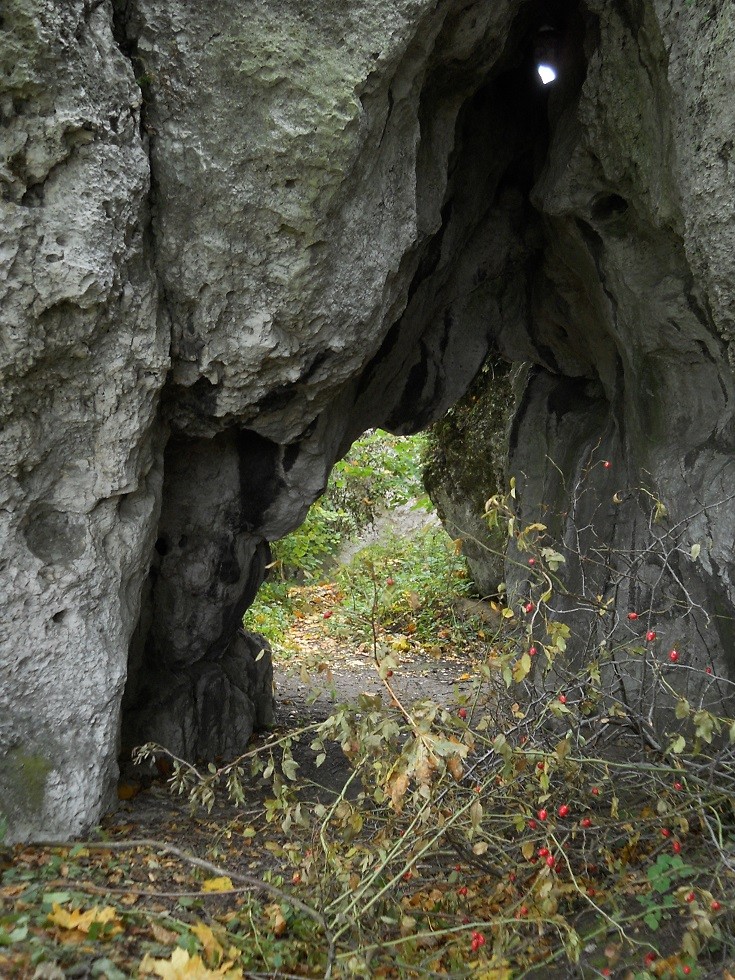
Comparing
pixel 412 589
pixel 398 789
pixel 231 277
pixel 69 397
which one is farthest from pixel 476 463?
pixel 398 789

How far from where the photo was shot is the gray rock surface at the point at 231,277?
3.77 meters

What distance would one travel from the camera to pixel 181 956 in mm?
2838

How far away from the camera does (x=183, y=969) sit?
275cm

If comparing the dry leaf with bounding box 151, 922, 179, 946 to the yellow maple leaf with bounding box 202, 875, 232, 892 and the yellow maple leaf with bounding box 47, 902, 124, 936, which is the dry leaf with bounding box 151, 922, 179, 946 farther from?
the yellow maple leaf with bounding box 202, 875, 232, 892

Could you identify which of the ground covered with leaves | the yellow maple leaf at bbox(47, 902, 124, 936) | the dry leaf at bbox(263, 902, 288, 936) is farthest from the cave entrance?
the dry leaf at bbox(263, 902, 288, 936)

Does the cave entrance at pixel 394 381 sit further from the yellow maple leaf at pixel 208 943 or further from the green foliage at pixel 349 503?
the green foliage at pixel 349 503

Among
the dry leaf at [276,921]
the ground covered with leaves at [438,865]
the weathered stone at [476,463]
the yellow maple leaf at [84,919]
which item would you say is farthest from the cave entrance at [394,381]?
the weathered stone at [476,463]

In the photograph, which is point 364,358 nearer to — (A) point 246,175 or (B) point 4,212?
(A) point 246,175

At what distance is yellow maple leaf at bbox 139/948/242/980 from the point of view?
8.95ft

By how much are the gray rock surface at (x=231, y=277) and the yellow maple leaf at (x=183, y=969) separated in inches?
53.6

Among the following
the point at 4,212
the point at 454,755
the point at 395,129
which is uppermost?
the point at 395,129

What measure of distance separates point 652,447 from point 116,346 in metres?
3.43

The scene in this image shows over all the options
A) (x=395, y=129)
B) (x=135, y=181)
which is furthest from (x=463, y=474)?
(x=135, y=181)

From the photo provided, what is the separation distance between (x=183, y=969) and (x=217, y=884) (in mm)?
826
